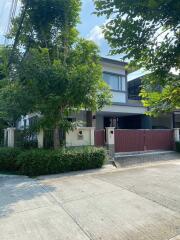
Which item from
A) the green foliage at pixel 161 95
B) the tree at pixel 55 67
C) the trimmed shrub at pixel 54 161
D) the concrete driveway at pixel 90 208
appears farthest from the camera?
the tree at pixel 55 67

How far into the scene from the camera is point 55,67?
968 cm

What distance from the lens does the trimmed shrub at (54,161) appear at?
9523 mm

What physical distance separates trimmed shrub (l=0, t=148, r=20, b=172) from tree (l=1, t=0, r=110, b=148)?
5.53ft

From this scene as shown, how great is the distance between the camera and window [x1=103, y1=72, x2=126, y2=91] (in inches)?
667

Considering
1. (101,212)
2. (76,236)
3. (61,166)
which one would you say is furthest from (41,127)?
(76,236)

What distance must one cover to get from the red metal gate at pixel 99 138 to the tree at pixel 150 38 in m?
8.83

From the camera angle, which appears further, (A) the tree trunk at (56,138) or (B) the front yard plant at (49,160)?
(A) the tree trunk at (56,138)

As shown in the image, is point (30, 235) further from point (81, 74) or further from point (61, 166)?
point (81, 74)

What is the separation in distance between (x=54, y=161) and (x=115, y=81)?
31.2 ft

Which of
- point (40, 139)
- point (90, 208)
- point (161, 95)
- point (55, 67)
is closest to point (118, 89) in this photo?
point (40, 139)

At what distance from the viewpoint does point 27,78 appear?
10.0 metres

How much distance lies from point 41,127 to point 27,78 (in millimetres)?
2197

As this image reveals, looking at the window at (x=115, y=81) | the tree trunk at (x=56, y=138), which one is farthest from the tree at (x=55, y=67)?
the window at (x=115, y=81)

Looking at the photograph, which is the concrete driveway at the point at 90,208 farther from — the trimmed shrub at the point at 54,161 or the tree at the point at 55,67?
the tree at the point at 55,67
